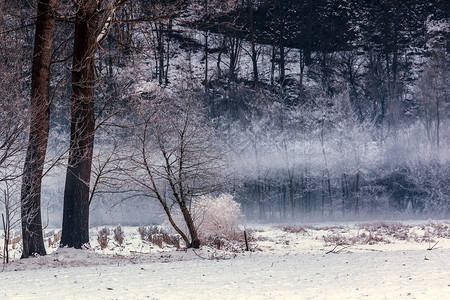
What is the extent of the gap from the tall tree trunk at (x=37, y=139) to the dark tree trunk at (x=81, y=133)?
2.02ft

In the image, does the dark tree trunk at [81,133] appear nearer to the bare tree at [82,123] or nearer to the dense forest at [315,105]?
the bare tree at [82,123]

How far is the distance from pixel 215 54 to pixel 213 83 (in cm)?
439

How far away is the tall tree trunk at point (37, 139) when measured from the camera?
419 inches

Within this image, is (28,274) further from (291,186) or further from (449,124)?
(449,124)

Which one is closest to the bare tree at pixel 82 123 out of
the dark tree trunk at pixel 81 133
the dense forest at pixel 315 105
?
the dark tree trunk at pixel 81 133

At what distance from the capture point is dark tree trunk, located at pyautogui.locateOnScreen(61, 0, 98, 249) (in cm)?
1160

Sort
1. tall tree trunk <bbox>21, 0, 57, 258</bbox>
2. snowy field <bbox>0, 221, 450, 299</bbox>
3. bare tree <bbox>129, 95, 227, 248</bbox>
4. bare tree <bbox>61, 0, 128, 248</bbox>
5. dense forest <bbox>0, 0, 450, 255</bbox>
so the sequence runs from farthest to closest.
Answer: dense forest <bbox>0, 0, 450, 255</bbox> → bare tree <bbox>129, 95, 227, 248</bbox> → bare tree <bbox>61, 0, 128, 248</bbox> → tall tree trunk <bbox>21, 0, 57, 258</bbox> → snowy field <bbox>0, 221, 450, 299</bbox>

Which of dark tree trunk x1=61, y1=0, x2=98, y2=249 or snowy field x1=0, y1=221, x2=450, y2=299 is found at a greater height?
dark tree trunk x1=61, y1=0, x2=98, y2=249

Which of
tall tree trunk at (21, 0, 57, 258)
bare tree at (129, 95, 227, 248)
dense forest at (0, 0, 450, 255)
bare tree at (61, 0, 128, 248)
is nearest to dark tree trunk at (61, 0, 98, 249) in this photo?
bare tree at (61, 0, 128, 248)

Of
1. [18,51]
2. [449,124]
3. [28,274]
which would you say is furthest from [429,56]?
[28,274]

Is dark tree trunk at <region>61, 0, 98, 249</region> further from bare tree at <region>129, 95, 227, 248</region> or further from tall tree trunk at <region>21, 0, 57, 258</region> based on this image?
bare tree at <region>129, 95, 227, 248</region>

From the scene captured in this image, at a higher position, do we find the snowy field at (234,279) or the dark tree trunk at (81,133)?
the dark tree trunk at (81,133)

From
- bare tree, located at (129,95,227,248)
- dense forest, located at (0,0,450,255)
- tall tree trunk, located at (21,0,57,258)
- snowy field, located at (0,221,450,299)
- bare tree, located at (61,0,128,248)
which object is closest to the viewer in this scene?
snowy field, located at (0,221,450,299)

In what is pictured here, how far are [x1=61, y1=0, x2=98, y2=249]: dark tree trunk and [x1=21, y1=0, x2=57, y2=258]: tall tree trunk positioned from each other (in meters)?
0.62
